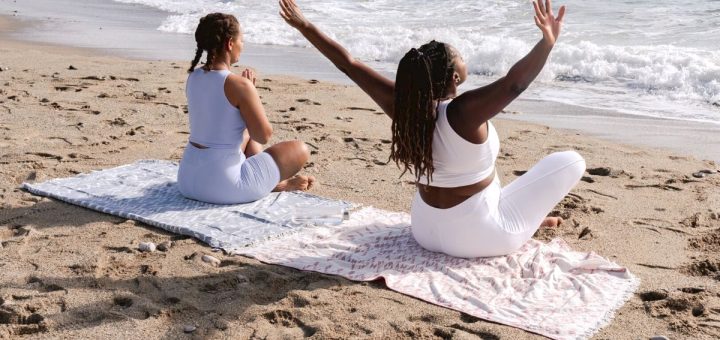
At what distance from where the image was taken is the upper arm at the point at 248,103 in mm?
4848

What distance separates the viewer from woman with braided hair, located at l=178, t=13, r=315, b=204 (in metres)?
4.85

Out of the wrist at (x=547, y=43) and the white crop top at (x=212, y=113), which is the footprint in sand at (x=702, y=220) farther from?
the white crop top at (x=212, y=113)

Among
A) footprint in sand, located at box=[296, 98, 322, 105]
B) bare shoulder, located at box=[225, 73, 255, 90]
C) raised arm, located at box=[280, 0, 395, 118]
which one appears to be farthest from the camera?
footprint in sand, located at box=[296, 98, 322, 105]

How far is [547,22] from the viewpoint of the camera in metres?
3.46

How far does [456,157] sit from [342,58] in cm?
73

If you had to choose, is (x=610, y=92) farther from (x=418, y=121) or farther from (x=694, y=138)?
(x=418, y=121)

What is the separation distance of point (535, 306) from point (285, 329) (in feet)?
3.76

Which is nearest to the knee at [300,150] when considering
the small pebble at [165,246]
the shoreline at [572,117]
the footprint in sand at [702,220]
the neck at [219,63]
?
the neck at [219,63]

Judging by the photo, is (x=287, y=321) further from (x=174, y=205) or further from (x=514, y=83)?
(x=174, y=205)

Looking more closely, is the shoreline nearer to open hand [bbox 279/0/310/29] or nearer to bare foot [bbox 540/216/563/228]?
bare foot [bbox 540/216/563/228]

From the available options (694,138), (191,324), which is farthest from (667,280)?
(694,138)

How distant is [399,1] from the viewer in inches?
703

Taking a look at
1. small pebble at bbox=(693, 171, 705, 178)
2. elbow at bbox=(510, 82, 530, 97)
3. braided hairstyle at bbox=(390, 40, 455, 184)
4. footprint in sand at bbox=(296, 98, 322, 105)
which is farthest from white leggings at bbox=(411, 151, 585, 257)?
footprint in sand at bbox=(296, 98, 322, 105)

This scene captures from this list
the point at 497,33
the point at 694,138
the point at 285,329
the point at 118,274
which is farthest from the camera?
the point at 497,33
